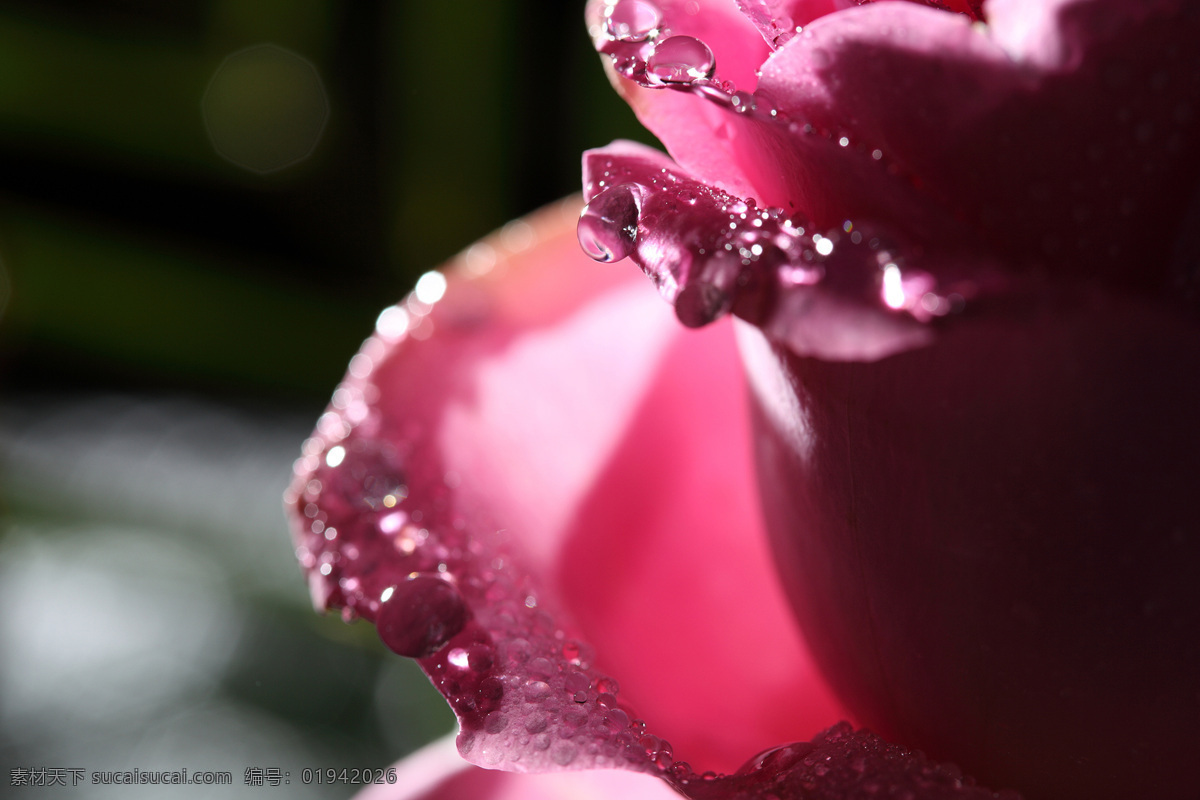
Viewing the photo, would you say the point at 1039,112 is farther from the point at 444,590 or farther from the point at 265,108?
the point at 265,108

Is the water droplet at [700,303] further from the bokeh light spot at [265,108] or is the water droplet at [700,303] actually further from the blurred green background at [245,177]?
the bokeh light spot at [265,108]

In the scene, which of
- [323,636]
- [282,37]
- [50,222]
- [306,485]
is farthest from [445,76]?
[306,485]

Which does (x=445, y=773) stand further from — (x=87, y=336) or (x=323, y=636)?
(x=87, y=336)

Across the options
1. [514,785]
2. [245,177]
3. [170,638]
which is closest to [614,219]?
[514,785]

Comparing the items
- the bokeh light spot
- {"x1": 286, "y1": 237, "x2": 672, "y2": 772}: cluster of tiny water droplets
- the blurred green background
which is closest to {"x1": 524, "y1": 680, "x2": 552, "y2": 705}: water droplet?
{"x1": 286, "y1": 237, "x2": 672, "y2": 772}: cluster of tiny water droplets

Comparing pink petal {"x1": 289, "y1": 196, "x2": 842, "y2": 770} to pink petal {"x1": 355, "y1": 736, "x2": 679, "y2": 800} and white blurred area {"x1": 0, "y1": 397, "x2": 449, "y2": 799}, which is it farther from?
white blurred area {"x1": 0, "y1": 397, "x2": 449, "y2": 799}

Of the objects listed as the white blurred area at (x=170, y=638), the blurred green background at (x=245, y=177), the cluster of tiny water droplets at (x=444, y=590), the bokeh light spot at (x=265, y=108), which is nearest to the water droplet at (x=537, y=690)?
→ the cluster of tiny water droplets at (x=444, y=590)
